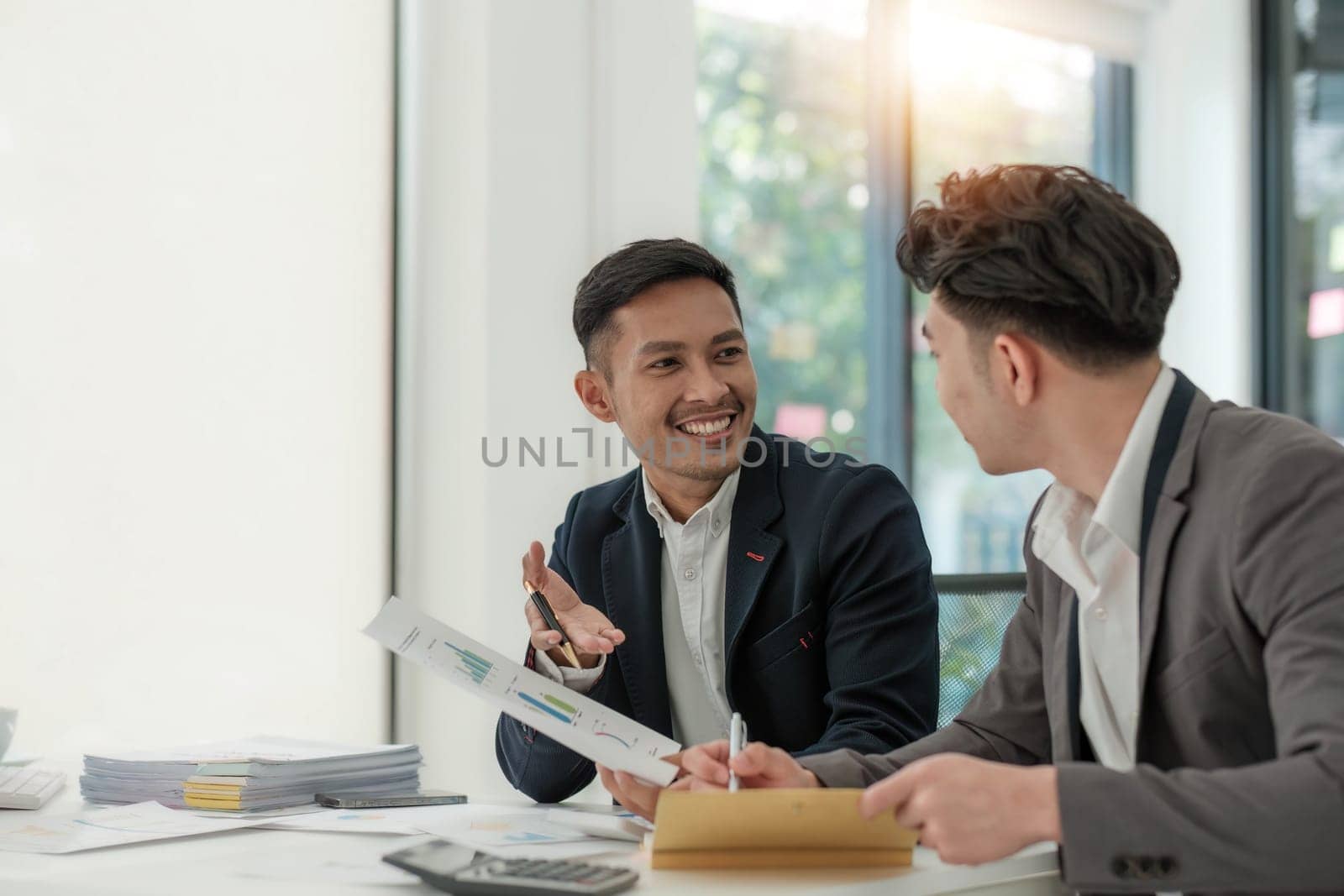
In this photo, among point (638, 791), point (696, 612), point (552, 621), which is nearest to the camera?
point (638, 791)

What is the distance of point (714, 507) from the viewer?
1.99 metres

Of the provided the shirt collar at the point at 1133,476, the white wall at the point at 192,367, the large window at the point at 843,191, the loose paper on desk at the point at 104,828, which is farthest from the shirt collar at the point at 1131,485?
the large window at the point at 843,191

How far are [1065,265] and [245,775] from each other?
44.3 inches

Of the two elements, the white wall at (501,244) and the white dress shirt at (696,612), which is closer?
the white dress shirt at (696,612)

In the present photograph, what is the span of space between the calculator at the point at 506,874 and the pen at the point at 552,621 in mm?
548

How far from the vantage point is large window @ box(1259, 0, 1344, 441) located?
4.21m

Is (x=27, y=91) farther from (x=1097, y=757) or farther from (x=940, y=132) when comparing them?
(x=940, y=132)

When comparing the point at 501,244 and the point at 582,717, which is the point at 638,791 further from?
the point at 501,244

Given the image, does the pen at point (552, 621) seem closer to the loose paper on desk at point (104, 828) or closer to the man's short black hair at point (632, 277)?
the loose paper on desk at point (104, 828)

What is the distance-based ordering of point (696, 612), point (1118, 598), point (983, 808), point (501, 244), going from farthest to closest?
point (501, 244) < point (696, 612) < point (1118, 598) < point (983, 808)

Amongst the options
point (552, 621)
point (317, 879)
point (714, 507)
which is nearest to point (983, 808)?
point (317, 879)

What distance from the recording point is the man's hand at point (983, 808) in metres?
1.03

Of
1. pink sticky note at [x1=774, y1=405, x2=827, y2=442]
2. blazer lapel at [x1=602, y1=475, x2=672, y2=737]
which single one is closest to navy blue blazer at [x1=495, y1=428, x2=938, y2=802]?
blazer lapel at [x1=602, y1=475, x2=672, y2=737]

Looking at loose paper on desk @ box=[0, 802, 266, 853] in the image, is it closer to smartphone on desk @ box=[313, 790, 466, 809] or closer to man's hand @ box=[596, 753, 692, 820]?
smartphone on desk @ box=[313, 790, 466, 809]
